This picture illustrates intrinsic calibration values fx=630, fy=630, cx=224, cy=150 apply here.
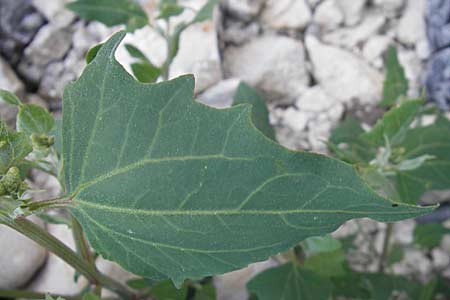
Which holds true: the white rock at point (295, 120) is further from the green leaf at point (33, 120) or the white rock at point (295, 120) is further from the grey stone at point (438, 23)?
the green leaf at point (33, 120)

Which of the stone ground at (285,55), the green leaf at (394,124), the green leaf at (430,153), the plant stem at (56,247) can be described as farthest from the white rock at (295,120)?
the plant stem at (56,247)

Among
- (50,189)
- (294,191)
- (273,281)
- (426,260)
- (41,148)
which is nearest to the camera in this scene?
(294,191)

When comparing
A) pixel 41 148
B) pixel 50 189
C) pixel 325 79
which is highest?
pixel 41 148

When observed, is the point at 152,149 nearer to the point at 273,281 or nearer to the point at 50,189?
the point at 273,281

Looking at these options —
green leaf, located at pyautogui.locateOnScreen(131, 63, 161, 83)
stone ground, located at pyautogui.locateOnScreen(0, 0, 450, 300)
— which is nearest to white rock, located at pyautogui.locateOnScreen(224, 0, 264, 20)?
stone ground, located at pyautogui.locateOnScreen(0, 0, 450, 300)

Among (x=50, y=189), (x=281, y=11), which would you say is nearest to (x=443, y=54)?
(x=281, y=11)

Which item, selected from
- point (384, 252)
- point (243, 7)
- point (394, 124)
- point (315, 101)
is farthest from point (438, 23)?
point (394, 124)
